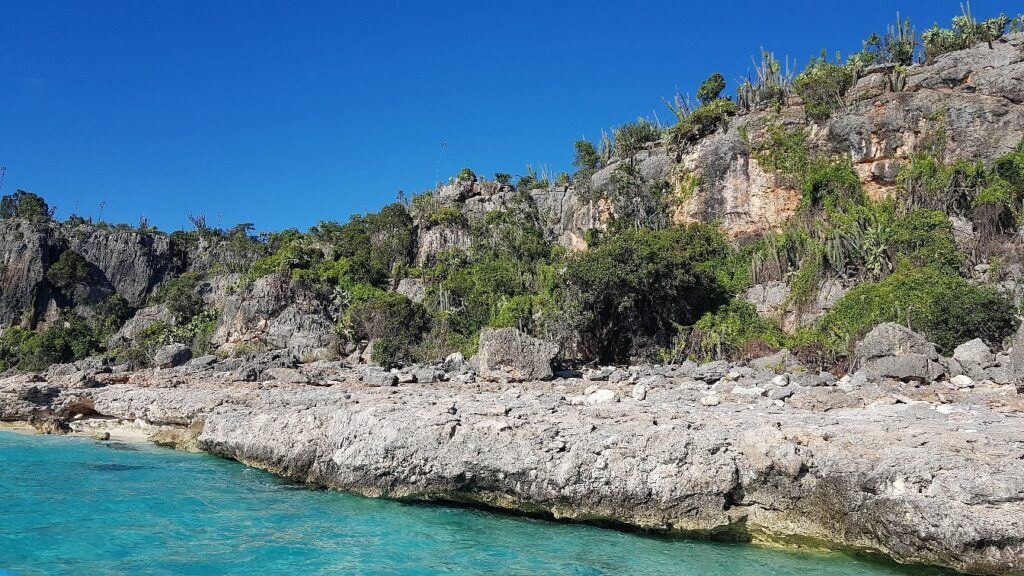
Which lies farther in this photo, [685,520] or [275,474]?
[275,474]

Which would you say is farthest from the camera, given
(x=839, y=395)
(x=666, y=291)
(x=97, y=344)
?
(x=97, y=344)

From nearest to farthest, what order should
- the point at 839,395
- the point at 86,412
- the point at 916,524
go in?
the point at 916,524, the point at 839,395, the point at 86,412

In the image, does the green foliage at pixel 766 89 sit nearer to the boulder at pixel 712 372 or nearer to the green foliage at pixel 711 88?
the green foliage at pixel 711 88

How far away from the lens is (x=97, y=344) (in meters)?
53.6

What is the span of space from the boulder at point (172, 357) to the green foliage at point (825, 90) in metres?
38.2

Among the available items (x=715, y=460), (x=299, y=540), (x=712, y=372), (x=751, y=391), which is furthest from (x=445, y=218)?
(x=715, y=460)

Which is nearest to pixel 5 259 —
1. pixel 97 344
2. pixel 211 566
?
pixel 97 344

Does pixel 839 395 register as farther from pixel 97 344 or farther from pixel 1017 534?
pixel 97 344

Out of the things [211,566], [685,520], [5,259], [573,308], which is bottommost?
[211,566]

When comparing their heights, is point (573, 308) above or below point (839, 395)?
above

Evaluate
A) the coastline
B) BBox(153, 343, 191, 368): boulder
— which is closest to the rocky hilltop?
the coastline

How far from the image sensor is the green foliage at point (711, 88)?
4456cm

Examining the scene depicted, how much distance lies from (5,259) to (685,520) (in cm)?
7619

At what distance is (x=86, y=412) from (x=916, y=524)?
2046 cm
